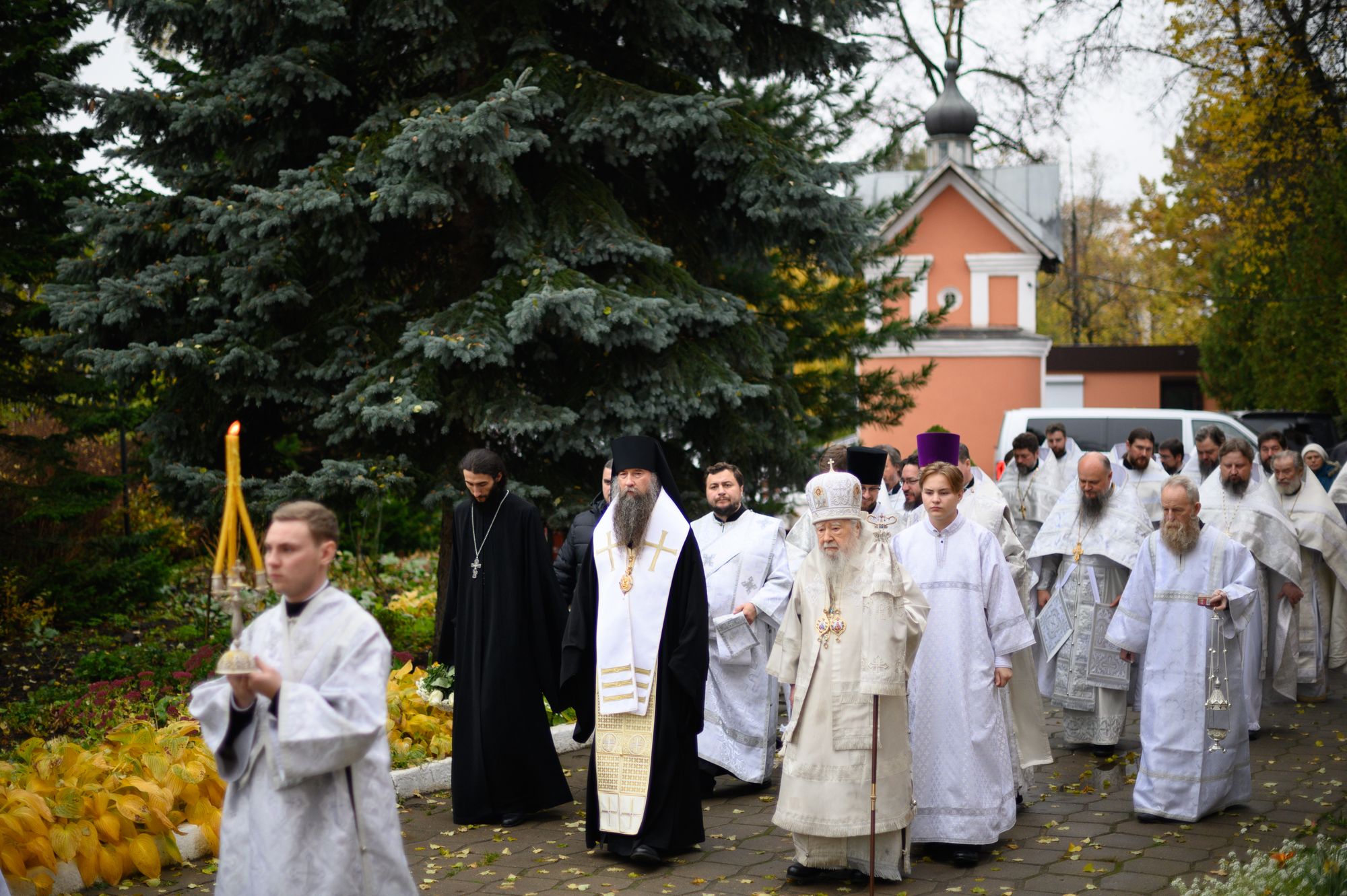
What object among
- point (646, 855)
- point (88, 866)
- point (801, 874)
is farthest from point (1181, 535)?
point (88, 866)

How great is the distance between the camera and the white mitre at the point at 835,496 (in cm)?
629

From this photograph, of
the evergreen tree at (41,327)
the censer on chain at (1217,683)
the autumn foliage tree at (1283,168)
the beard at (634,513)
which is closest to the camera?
the beard at (634,513)

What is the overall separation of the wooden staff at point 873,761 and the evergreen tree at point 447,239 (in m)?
4.41

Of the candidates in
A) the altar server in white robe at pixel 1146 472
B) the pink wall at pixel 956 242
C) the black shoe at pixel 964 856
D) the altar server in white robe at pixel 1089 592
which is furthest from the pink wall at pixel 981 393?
the black shoe at pixel 964 856

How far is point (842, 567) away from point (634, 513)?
3.95 ft

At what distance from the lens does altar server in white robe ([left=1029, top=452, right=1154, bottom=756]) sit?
8.96 m

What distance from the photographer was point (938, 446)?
25.7ft

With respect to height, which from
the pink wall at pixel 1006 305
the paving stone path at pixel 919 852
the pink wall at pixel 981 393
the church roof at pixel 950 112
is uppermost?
the church roof at pixel 950 112

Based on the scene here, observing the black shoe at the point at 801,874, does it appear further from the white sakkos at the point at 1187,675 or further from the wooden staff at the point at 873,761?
the white sakkos at the point at 1187,675

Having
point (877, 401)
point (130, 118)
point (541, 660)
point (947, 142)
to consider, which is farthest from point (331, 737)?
point (947, 142)

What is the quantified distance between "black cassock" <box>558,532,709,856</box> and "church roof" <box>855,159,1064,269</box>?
24.9 m

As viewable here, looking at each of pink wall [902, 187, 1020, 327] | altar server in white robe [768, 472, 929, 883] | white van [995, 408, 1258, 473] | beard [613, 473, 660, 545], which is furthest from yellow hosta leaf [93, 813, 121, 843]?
pink wall [902, 187, 1020, 327]

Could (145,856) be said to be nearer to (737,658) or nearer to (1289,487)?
(737,658)

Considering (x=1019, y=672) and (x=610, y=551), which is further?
(x=1019, y=672)
